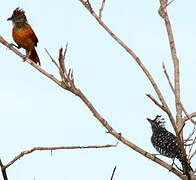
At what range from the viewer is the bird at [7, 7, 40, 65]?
33.1 ft

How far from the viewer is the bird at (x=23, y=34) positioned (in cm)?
1010

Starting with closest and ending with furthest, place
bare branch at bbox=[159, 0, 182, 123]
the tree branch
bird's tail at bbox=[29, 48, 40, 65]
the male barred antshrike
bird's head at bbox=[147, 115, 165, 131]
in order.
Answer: the tree branch
bare branch at bbox=[159, 0, 182, 123]
the male barred antshrike
bird's head at bbox=[147, 115, 165, 131]
bird's tail at bbox=[29, 48, 40, 65]

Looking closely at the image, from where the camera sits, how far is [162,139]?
8.43 m

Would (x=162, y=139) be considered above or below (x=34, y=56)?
below

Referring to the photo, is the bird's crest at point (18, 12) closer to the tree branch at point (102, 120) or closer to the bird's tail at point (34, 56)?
the bird's tail at point (34, 56)

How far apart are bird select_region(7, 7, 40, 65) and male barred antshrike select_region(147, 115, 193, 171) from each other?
2.62 metres

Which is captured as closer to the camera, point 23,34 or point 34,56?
point 34,56

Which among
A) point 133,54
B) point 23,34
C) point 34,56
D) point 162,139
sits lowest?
point 162,139

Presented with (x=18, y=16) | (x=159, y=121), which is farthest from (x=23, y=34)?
(x=159, y=121)

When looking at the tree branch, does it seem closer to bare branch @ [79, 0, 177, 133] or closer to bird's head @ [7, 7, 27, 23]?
bare branch @ [79, 0, 177, 133]

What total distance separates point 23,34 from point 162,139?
361cm

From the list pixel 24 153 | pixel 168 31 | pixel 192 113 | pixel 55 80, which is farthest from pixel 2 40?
pixel 24 153

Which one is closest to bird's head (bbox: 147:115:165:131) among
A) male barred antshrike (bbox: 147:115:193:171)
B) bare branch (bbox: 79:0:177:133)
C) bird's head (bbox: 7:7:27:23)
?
male barred antshrike (bbox: 147:115:193:171)

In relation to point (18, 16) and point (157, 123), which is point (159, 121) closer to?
point (157, 123)
